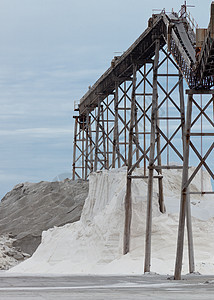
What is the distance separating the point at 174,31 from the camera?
2531cm

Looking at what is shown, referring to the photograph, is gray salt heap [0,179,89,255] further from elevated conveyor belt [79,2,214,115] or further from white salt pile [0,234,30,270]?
elevated conveyor belt [79,2,214,115]

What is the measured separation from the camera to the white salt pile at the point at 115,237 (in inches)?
1060

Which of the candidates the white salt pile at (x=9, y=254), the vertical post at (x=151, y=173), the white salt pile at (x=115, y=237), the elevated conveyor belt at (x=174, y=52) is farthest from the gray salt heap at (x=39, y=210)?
the vertical post at (x=151, y=173)

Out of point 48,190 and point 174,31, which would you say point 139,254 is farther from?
point 48,190

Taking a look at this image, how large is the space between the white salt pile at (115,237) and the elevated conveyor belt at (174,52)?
18.8 ft

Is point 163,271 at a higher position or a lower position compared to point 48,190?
lower

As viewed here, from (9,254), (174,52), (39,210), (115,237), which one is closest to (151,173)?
(174,52)

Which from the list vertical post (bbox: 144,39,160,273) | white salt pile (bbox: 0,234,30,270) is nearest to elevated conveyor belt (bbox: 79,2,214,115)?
vertical post (bbox: 144,39,160,273)

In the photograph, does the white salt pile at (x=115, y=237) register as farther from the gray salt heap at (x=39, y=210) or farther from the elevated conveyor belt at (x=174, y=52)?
the gray salt heap at (x=39, y=210)

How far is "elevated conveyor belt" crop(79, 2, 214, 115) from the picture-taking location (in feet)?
64.0

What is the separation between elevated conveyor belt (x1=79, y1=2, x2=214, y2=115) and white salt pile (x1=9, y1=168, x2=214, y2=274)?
18.8 feet

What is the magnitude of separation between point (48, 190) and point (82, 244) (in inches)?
1130

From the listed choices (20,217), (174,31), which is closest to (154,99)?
(174,31)

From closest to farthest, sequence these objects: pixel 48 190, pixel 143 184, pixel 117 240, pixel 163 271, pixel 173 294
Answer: pixel 173 294 < pixel 163 271 < pixel 117 240 < pixel 143 184 < pixel 48 190
